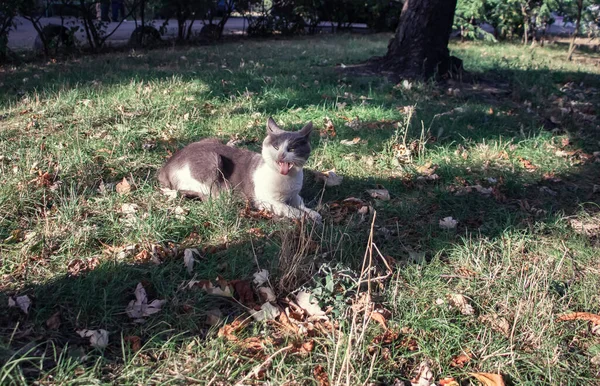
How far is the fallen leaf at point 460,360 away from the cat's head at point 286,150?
5.63ft

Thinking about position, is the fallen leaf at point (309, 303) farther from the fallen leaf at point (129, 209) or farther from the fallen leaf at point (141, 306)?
the fallen leaf at point (129, 209)

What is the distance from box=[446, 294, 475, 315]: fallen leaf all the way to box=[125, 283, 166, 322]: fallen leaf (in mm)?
1579

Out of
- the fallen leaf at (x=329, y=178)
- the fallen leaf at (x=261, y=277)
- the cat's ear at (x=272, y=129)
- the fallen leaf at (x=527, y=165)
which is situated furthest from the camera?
the fallen leaf at (x=527, y=165)

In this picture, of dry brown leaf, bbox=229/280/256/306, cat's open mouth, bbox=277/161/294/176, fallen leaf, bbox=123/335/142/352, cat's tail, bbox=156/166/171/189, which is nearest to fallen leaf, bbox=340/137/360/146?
cat's open mouth, bbox=277/161/294/176

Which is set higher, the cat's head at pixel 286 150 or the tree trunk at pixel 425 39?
the tree trunk at pixel 425 39

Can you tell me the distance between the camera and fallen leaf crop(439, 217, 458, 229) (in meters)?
3.20

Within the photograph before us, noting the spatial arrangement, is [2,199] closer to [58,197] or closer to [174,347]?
[58,197]

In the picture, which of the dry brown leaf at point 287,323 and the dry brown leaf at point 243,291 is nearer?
the dry brown leaf at point 287,323

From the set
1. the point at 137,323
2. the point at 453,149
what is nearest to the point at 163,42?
the point at 453,149

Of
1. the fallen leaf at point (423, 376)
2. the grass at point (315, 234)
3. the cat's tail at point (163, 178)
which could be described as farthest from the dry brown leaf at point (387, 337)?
the cat's tail at point (163, 178)

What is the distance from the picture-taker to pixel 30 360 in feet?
6.23

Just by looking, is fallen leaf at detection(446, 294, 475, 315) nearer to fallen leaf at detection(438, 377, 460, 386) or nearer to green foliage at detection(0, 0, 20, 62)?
fallen leaf at detection(438, 377, 460, 386)

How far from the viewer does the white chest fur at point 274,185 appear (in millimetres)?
3293

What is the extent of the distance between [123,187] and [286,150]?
138 centimetres
